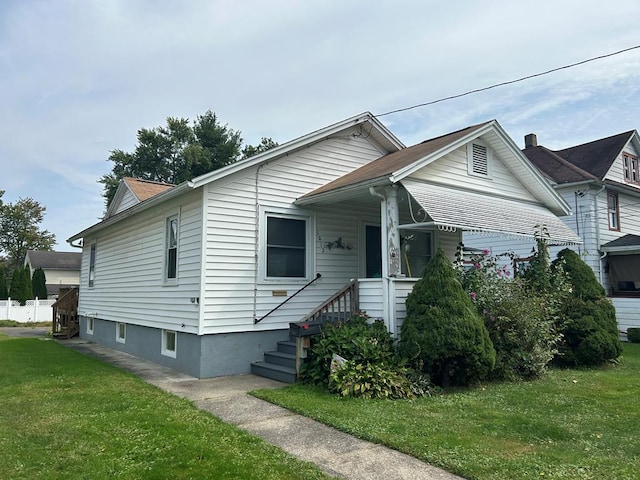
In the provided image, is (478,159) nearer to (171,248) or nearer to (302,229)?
(302,229)

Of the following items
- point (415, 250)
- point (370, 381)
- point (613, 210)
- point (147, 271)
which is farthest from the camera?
point (613, 210)

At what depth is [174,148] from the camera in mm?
38344

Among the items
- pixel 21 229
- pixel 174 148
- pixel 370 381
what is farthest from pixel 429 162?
pixel 21 229

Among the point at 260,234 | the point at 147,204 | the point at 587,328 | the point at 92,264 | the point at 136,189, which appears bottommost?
the point at 587,328

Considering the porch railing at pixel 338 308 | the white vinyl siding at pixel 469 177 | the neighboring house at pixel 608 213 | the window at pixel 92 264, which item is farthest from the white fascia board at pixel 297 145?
the window at pixel 92 264

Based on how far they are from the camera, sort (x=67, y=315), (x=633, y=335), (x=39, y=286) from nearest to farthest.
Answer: (x=633, y=335)
(x=67, y=315)
(x=39, y=286)

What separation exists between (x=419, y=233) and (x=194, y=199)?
5391mm

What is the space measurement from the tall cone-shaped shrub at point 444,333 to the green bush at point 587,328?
114 inches

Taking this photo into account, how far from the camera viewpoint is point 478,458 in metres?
4.30

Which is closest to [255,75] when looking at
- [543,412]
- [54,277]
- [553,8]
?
[553,8]

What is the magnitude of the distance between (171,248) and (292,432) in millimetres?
5967

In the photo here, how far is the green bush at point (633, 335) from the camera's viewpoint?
14066 mm

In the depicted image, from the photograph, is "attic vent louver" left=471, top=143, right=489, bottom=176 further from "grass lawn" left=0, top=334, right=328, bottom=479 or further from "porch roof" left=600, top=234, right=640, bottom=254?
"porch roof" left=600, top=234, right=640, bottom=254

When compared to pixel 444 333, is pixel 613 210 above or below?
above
